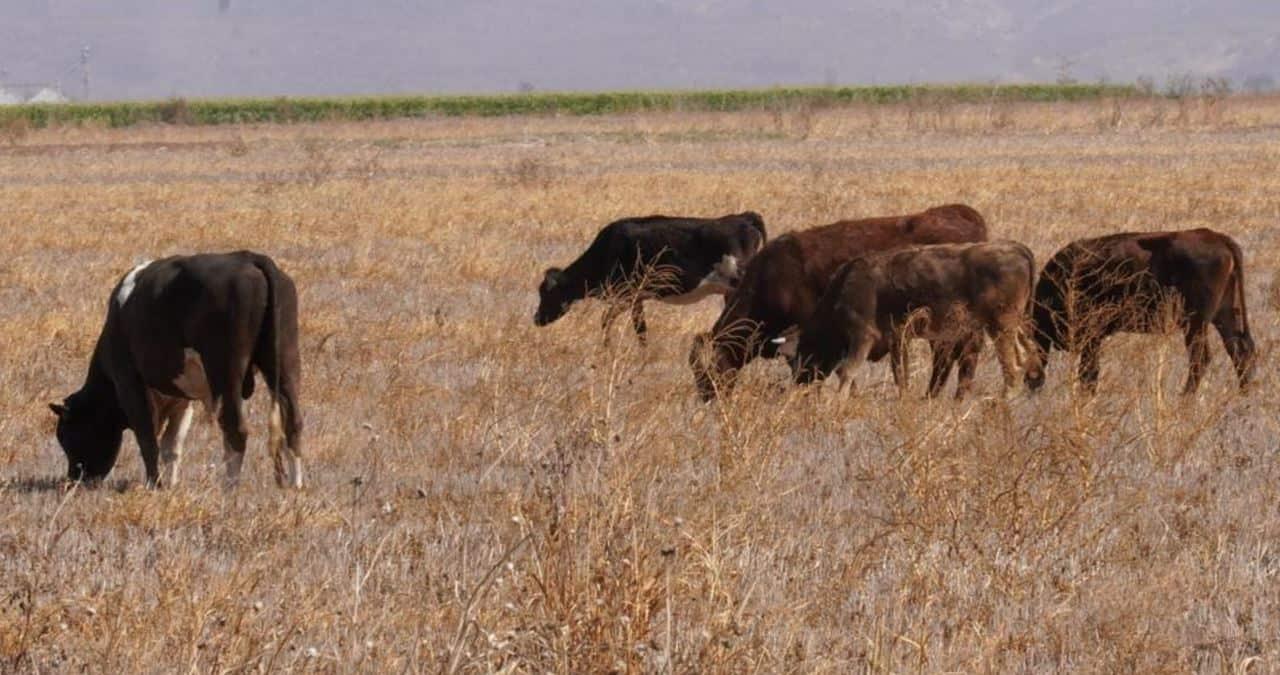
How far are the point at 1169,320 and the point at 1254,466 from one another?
8.56ft

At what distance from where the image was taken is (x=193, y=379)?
9.31 meters

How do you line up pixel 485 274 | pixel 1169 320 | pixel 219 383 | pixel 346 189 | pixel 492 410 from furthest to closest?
pixel 346 189
pixel 485 274
pixel 1169 320
pixel 492 410
pixel 219 383

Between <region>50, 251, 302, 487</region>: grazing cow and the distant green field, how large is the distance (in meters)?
64.7

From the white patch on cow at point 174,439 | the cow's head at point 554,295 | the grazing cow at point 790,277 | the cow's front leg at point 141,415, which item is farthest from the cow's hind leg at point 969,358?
the cow's front leg at point 141,415

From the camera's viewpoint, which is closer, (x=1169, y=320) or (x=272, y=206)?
(x=1169, y=320)

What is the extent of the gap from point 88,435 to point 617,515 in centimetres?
460

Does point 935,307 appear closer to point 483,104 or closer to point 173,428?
point 173,428

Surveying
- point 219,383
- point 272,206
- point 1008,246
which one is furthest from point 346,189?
point 219,383

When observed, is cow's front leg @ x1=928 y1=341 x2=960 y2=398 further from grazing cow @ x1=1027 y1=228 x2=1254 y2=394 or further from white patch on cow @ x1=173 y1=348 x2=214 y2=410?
white patch on cow @ x1=173 y1=348 x2=214 y2=410

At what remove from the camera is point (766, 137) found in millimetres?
50031

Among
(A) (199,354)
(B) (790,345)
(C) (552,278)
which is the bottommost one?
(C) (552,278)

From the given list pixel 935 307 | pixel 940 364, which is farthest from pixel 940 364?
pixel 935 307

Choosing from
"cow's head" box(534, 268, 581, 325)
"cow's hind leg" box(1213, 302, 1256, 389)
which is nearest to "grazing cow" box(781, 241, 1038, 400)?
"cow's hind leg" box(1213, 302, 1256, 389)

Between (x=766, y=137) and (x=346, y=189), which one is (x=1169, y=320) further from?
(x=766, y=137)
